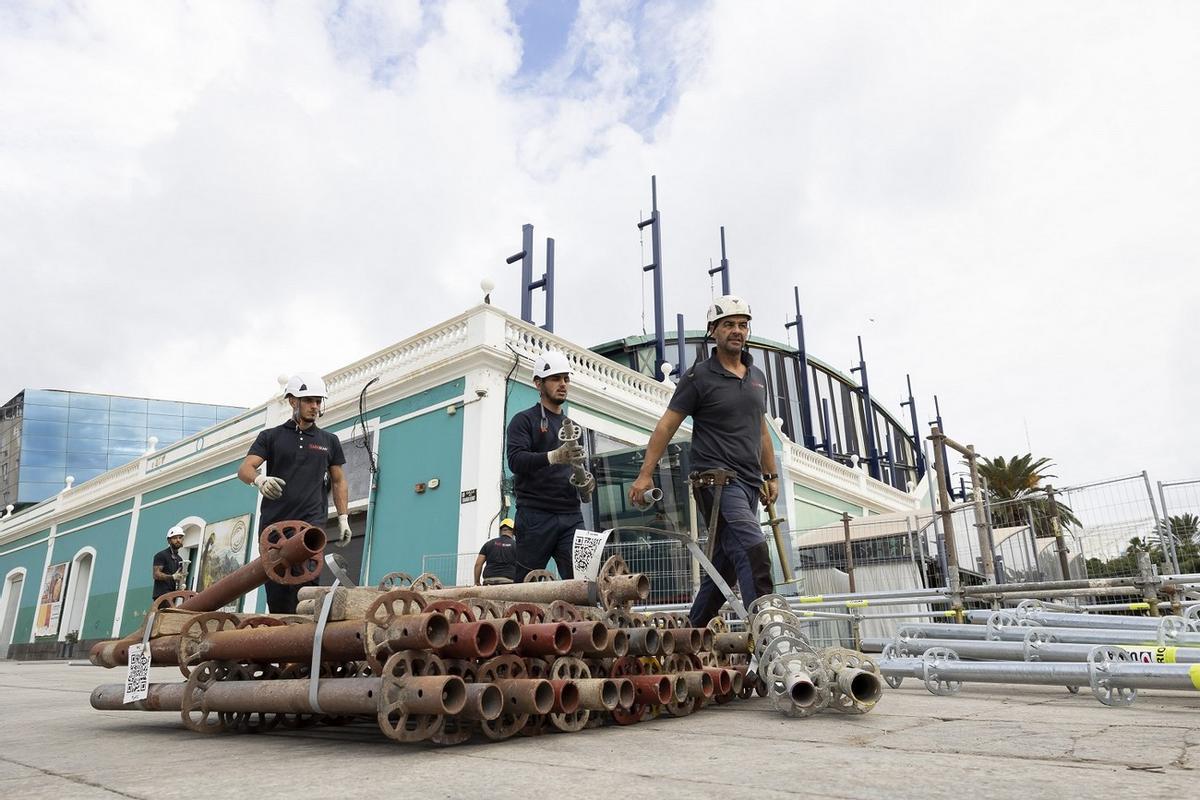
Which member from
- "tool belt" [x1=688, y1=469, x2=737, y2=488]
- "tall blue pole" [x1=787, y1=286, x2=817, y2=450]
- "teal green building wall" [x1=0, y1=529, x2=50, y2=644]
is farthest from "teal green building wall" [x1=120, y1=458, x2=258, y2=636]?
"tall blue pole" [x1=787, y1=286, x2=817, y2=450]

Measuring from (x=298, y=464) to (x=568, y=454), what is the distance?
1808 millimetres

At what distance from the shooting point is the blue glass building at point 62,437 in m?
52.4

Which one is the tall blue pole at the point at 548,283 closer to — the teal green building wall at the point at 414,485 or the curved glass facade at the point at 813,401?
the teal green building wall at the point at 414,485

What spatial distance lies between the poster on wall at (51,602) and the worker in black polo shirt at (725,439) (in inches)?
1040

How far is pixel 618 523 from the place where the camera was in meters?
13.2

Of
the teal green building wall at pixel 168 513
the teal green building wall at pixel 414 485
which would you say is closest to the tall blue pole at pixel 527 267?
the teal green building wall at pixel 414 485

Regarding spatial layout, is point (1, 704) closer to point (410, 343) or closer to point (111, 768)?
point (111, 768)

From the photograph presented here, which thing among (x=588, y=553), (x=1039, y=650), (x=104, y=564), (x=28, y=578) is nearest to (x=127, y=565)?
(x=104, y=564)

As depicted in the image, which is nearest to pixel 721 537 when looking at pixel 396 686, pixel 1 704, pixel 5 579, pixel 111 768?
pixel 396 686

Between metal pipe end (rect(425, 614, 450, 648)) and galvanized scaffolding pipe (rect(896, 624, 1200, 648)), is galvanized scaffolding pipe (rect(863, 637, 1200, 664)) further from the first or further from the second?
metal pipe end (rect(425, 614, 450, 648))

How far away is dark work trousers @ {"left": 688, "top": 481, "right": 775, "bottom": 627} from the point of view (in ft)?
13.1

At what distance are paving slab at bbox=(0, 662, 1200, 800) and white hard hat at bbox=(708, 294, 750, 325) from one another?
2105mm

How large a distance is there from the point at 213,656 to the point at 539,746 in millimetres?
1708

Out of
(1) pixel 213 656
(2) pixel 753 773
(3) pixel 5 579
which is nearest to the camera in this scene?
(2) pixel 753 773
